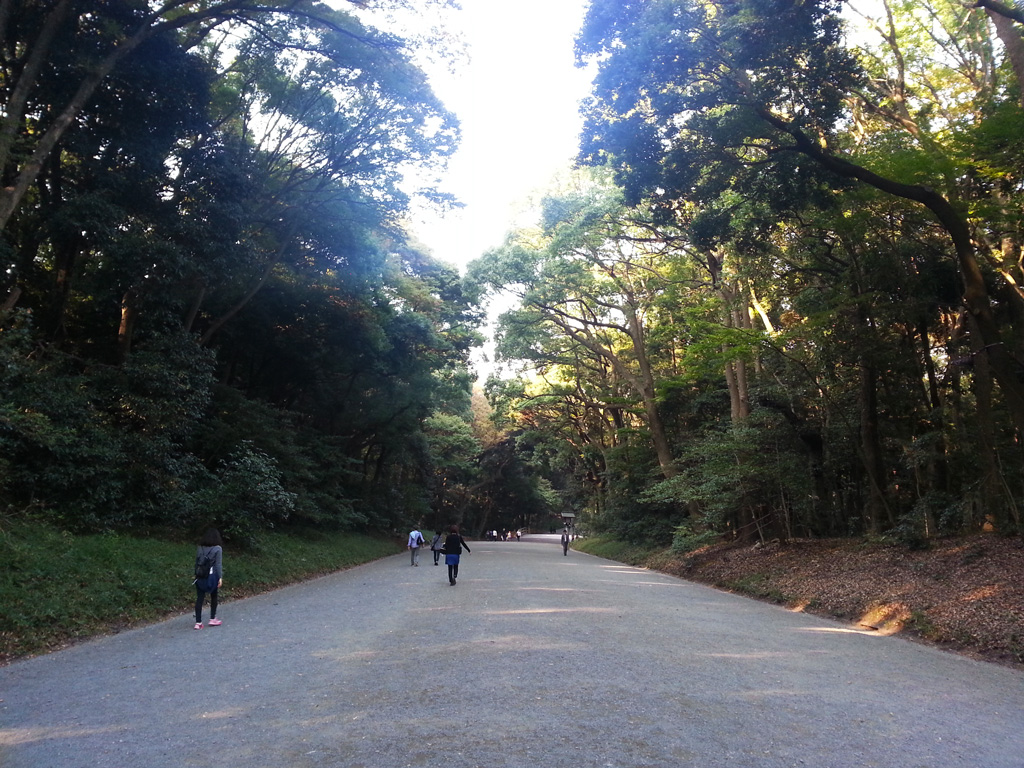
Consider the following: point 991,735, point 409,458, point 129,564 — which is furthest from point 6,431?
point 409,458

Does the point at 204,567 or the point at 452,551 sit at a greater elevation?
the point at 204,567

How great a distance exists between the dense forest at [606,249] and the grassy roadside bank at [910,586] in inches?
39.8

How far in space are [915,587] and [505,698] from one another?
824 centimetres

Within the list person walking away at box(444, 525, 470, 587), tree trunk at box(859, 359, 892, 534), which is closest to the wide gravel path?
person walking away at box(444, 525, 470, 587)

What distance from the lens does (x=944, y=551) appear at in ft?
38.0

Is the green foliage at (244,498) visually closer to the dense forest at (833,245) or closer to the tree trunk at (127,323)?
the tree trunk at (127,323)

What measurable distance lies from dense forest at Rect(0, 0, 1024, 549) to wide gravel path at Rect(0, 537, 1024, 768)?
17.1 feet

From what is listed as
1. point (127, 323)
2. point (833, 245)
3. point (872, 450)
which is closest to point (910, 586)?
point (872, 450)

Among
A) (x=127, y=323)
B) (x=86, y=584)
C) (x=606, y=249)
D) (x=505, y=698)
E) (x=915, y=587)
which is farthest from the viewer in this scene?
(x=606, y=249)

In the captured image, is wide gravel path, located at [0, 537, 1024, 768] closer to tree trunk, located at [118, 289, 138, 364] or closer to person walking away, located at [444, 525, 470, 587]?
person walking away, located at [444, 525, 470, 587]

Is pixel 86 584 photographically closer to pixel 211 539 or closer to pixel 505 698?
pixel 211 539

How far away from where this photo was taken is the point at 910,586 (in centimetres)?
1038

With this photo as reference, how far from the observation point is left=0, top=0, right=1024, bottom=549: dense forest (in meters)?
10.4

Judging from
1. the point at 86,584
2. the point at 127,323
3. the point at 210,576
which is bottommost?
the point at 86,584
